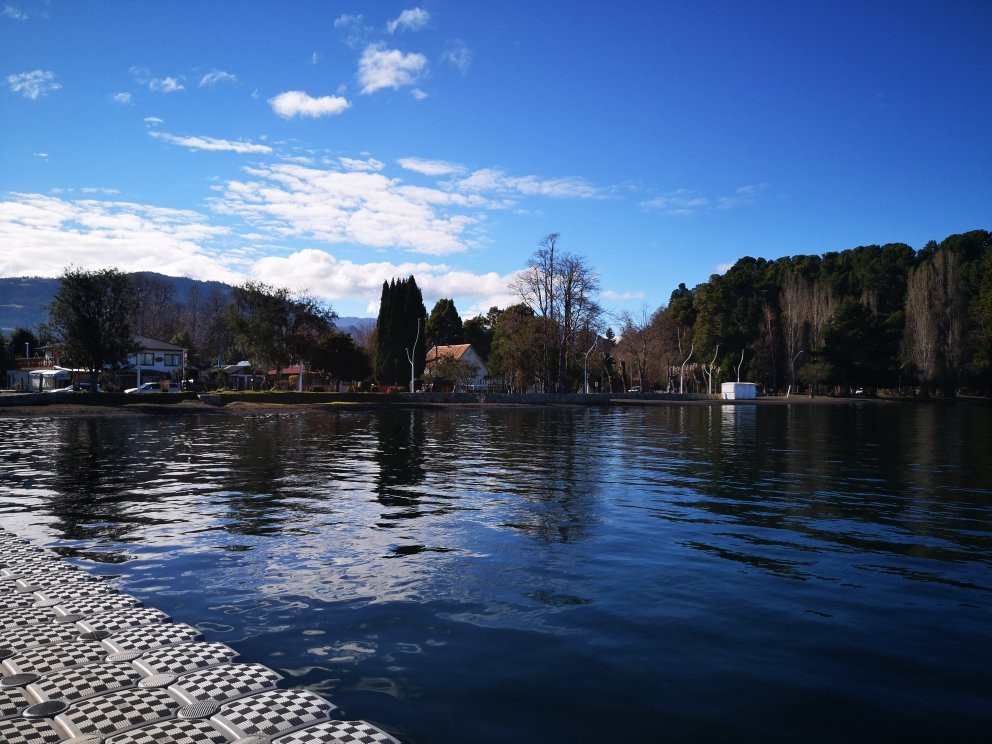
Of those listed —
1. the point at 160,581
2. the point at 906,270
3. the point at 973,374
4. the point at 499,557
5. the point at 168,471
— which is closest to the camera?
the point at 160,581

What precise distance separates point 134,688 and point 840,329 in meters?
112

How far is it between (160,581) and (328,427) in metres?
33.5

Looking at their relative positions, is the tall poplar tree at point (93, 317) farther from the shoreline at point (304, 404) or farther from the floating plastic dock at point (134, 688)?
the floating plastic dock at point (134, 688)

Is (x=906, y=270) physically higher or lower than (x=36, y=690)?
higher

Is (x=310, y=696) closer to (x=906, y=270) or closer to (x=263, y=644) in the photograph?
(x=263, y=644)

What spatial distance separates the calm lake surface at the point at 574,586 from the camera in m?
5.60

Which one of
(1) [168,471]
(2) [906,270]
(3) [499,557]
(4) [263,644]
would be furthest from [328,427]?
(2) [906,270]

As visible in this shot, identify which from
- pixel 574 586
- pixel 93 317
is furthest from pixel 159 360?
pixel 574 586

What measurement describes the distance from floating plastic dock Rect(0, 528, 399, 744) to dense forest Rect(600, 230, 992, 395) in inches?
3760

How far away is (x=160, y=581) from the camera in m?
8.83

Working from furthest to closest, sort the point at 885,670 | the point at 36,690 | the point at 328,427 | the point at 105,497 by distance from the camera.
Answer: the point at 328,427 < the point at 105,497 < the point at 885,670 < the point at 36,690

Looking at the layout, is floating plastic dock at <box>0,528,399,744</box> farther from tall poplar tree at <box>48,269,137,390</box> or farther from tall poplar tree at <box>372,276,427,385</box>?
tall poplar tree at <box>372,276,427,385</box>

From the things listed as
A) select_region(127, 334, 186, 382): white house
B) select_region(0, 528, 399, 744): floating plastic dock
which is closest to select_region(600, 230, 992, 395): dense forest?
select_region(127, 334, 186, 382): white house

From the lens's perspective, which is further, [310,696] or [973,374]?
[973,374]
